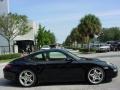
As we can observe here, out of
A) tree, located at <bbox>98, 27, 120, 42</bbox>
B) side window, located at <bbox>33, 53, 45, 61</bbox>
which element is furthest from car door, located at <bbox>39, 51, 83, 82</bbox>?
tree, located at <bbox>98, 27, 120, 42</bbox>

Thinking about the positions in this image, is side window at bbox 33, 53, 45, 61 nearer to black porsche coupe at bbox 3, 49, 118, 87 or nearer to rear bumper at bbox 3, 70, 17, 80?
black porsche coupe at bbox 3, 49, 118, 87

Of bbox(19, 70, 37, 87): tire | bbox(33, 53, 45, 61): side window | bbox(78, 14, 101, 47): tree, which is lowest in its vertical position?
bbox(19, 70, 37, 87): tire

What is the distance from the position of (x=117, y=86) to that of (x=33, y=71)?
3.14m

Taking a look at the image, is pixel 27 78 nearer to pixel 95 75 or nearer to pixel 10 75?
pixel 10 75

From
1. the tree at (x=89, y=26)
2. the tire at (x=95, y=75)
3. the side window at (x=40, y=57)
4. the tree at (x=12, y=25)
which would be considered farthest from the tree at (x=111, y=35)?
the tire at (x=95, y=75)

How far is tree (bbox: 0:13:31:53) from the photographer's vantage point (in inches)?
2192

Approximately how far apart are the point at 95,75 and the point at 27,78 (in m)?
2.49

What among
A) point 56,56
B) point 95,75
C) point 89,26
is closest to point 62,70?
point 56,56

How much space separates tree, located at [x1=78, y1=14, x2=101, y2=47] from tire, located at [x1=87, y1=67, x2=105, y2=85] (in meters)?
48.2

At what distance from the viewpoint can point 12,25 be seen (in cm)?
5581

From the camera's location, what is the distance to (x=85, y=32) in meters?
62.6

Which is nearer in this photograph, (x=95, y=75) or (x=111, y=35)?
(x=95, y=75)

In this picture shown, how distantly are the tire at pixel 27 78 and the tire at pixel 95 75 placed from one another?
79.4 inches

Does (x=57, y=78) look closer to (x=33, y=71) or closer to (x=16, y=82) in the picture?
(x=33, y=71)
